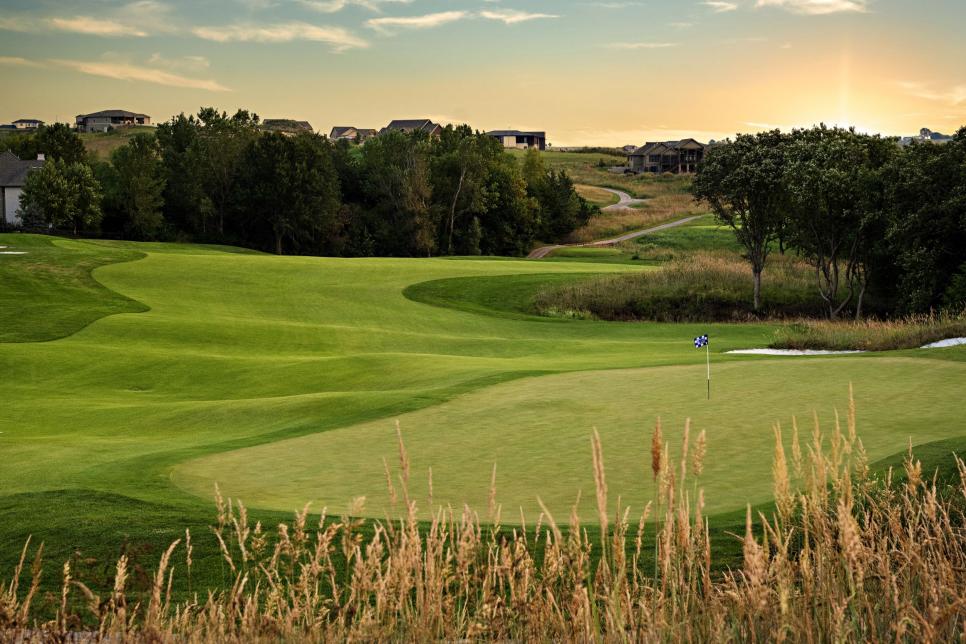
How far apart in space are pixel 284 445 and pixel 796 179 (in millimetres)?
35195

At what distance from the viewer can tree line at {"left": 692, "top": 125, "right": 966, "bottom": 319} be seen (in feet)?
130

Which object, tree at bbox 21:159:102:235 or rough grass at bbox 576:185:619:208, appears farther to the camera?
rough grass at bbox 576:185:619:208

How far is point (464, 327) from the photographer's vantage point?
37.7m

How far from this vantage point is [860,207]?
→ 4328 cm

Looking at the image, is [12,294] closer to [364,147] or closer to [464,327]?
[464,327]

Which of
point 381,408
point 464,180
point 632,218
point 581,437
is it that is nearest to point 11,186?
point 464,180

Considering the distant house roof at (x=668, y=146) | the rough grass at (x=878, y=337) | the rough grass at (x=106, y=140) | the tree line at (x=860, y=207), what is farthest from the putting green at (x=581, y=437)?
the distant house roof at (x=668, y=146)

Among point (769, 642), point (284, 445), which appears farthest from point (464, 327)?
point (769, 642)

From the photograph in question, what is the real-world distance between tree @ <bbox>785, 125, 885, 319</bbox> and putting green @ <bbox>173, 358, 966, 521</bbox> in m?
27.1

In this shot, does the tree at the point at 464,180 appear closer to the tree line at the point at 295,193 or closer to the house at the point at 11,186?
the tree line at the point at 295,193

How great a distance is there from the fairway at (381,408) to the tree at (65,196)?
44.2 m

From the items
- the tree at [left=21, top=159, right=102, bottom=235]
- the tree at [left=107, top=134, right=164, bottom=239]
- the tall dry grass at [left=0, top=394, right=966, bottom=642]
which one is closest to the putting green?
the tall dry grass at [left=0, top=394, right=966, bottom=642]

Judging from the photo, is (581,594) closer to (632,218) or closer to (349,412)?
(349,412)

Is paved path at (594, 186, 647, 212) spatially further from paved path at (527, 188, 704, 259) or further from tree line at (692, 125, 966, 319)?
tree line at (692, 125, 966, 319)
